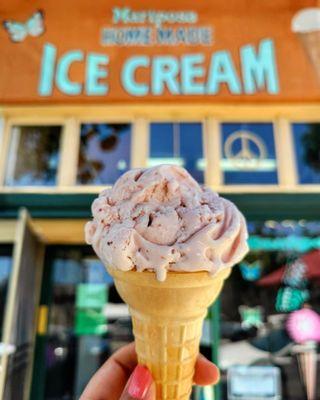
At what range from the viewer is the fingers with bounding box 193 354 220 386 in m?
2.06

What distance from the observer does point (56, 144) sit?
5.00 meters

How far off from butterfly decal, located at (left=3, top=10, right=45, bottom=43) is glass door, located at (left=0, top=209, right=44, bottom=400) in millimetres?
2548

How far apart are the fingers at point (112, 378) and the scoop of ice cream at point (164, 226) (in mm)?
725

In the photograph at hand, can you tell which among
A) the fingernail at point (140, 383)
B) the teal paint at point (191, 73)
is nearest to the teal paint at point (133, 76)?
the teal paint at point (191, 73)

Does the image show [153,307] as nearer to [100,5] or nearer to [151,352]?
[151,352]

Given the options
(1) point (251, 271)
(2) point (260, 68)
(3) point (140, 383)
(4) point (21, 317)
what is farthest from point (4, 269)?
(2) point (260, 68)

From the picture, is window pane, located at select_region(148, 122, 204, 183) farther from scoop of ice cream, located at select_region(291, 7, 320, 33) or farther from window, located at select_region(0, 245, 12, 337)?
window, located at select_region(0, 245, 12, 337)

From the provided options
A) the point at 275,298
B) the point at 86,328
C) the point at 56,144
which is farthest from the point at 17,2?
the point at 275,298

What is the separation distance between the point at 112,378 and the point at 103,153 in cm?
342

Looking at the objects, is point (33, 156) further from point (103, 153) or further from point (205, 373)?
point (205, 373)

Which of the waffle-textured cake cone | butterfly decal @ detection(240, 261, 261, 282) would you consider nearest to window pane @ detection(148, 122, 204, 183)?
butterfly decal @ detection(240, 261, 261, 282)

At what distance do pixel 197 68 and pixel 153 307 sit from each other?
12.5 feet

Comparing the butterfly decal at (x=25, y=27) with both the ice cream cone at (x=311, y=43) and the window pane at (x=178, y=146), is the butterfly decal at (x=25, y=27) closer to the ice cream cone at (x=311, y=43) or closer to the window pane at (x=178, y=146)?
the window pane at (x=178, y=146)

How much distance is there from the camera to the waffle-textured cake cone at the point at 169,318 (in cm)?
164
